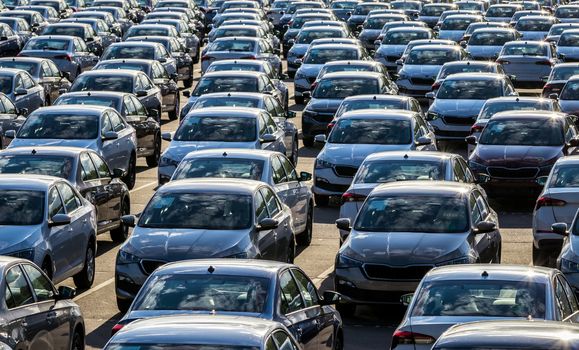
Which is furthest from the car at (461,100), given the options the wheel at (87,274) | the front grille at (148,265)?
the front grille at (148,265)

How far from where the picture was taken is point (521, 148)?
2936 cm

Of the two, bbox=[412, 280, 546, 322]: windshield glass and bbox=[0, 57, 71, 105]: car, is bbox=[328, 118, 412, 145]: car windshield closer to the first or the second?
bbox=[0, 57, 71, 105]: car

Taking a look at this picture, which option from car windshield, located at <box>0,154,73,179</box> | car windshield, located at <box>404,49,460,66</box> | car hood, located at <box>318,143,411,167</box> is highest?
car windshield, located at <box>0,154,73,179</box>

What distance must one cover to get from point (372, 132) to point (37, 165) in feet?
21.9

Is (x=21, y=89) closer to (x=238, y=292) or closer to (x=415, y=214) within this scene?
(x=415, y=214)

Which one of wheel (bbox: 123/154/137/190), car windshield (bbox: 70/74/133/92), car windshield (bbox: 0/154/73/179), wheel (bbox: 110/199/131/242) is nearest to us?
car windshield (bbox: 0/154/73/179)

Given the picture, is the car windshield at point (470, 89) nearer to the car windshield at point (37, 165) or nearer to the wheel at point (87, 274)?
the car windshield at point (37, 165)

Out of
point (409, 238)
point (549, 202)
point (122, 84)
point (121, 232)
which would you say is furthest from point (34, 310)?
point (122, 84)

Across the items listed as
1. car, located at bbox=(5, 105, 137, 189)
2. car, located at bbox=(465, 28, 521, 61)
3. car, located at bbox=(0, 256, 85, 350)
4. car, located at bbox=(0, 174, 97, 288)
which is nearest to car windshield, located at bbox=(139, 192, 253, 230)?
car, located at bbox=(0, 174, 97, 288)

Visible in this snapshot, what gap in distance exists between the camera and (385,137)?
29438mm

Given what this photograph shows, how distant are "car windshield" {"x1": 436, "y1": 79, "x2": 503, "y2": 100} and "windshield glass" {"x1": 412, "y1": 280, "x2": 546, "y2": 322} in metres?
21.1

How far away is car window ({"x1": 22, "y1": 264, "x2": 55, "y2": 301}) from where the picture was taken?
16.2 meters

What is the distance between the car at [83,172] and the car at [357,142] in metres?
4.15

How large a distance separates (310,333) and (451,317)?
1172 millimetres
